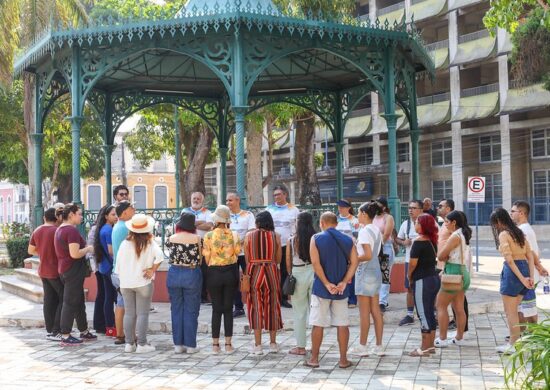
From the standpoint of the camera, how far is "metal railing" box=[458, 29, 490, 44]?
38.6 metres

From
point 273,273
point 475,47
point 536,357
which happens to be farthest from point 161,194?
point 536,357

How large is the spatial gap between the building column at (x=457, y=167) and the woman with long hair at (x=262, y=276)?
107ft

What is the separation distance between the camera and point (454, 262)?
28.5ft

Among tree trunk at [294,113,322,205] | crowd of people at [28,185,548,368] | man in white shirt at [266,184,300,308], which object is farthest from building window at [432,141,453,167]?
crowd of people at [28,185,548,368]

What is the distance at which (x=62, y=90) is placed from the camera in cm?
1579

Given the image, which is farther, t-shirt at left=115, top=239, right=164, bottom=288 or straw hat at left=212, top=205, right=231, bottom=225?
t-shirt at left=115, top=239, right=164, bottom=288

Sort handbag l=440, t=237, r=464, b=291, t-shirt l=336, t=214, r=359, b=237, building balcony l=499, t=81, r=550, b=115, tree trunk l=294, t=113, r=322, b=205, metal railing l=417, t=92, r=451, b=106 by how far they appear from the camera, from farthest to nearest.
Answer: metal railing l=417, t=92, r=451, b=106
building balcony l=499, t=81, r=550, b=115
tree trunk l=294, t=113, r=322, b=205
t-shirt l=336, t=214, r=359, b=237
handbag l=440, t=237, r=464, b=291

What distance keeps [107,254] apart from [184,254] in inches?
62.1

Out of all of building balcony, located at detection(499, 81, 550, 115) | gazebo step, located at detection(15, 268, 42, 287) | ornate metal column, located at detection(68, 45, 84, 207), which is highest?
building balcony, located at detection(499, 81, 550, 115)

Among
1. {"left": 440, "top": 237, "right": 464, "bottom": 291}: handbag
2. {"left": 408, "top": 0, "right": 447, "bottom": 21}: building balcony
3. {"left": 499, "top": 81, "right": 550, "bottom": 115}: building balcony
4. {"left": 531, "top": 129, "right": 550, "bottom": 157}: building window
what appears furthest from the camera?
{"left": 408, "top": 0, "right": 447, "bottom": 21}: building balcony

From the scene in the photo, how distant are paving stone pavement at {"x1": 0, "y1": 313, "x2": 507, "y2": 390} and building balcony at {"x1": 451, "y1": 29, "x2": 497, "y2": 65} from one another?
1192 inches

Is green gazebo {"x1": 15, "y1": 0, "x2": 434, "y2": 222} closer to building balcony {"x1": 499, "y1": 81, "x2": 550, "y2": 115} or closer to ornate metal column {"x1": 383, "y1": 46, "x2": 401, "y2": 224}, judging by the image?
ornate metal column {"x1": 383, "y1": 46, "x2": 401, "y2": 224}

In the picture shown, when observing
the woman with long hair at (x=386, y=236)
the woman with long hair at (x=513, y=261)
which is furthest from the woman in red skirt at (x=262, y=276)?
the woman with long hair at (x=513, y=261)

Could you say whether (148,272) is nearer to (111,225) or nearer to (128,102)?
(111,225)
